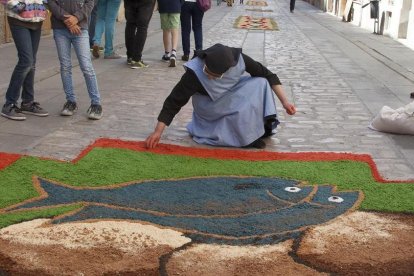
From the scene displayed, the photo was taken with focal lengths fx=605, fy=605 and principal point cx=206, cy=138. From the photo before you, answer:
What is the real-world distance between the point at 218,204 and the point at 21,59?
2930 mm

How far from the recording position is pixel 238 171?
16.3 ft

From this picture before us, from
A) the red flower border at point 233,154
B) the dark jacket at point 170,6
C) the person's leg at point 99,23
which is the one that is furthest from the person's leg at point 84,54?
the person's leg at point 99,23

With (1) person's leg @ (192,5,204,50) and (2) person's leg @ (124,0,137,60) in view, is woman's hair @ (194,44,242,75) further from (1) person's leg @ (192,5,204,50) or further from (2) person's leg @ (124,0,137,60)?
(1) person's leg @ (192,5,204,50)

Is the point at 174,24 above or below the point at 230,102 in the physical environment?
above

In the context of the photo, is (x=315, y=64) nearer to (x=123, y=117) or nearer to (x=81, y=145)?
(x=123, y=117)

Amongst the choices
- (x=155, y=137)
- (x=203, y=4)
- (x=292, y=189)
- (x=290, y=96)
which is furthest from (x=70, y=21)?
(x=203, y=4)

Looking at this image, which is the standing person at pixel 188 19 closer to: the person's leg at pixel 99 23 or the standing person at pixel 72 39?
the person's leg at pixel 99 23

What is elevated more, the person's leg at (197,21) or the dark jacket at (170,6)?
the dark jacket at (170,6)

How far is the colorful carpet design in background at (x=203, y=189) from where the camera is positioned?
3.95 metres

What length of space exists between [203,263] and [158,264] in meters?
0.25

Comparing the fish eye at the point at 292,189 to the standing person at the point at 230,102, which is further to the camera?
the standing person at the point at 230,102

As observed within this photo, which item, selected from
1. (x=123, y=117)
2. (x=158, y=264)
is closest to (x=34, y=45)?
(x=123, y=117)

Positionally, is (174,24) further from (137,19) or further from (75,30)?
(75,30)

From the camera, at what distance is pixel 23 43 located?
5992 mm
